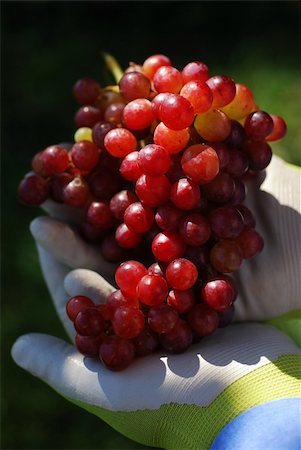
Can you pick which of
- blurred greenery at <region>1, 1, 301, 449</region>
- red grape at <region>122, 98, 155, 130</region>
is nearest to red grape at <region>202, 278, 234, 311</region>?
red grape at <region>122, 98, 155, 130</region>

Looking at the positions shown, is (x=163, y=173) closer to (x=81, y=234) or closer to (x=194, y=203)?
(x=194, y=203)

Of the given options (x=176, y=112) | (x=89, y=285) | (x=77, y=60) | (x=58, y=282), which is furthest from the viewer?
(x=77, y=60)

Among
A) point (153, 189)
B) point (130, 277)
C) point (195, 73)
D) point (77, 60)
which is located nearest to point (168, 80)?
point (195, 73)

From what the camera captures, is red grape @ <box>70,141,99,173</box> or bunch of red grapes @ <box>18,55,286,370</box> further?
red grape @ <box>70,141,99,173</box>

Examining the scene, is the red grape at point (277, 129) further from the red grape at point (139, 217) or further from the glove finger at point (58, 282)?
the glove finger at point (58, 282)

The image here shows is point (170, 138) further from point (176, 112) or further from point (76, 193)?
point (76, 193)

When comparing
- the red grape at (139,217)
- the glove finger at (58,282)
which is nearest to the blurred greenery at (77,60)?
the glove finger at (58,282)

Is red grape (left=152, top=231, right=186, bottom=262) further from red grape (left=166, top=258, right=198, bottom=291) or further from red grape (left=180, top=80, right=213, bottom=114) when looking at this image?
red grape (left=180, top=80, right=213, bottom=114)
